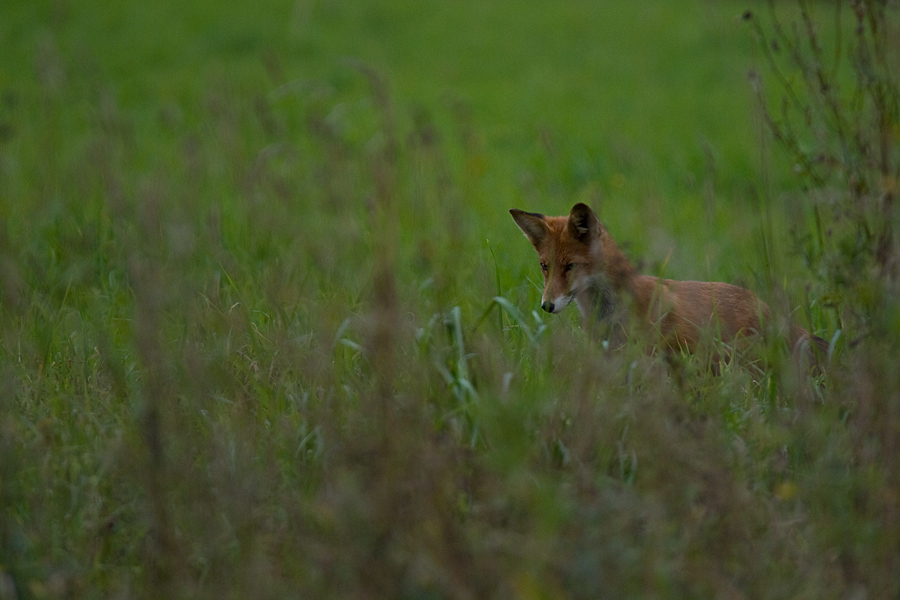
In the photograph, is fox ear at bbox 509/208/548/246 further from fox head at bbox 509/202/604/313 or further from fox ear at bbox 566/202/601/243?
fox ear at bbox 566/202/601/243

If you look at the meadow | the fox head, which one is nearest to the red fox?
the fox head

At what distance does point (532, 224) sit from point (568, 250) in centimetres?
26

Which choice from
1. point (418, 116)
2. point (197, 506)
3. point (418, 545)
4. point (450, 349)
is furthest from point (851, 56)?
point (197, 506)

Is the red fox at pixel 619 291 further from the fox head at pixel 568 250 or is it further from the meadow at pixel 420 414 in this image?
the meadow at pixel 420 414

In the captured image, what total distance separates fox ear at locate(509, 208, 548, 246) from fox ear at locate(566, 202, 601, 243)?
0.59ft

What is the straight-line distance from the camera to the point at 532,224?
15.9ft

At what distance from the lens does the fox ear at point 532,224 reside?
4.77 metres

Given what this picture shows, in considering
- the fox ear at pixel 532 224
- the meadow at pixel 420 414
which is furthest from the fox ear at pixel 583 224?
the meadow at pixel 420 414

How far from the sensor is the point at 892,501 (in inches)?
91.7

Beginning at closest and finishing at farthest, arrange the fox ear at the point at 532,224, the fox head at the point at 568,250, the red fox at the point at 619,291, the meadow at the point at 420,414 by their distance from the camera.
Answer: the meadow at the point at 420,414, the red fox at the point at 619,291, the fox head at the point at 568,250, the fox ear at the point at 532,224

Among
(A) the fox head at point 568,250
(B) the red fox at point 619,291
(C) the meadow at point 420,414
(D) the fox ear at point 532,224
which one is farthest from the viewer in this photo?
(D) the fox ear at point 532,224

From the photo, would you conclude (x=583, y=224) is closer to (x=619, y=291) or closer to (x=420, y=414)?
(x=619, y=291)

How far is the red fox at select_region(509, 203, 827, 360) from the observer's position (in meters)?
4.29

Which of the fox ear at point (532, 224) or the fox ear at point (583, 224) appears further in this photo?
the fox ear at point (532, 224)
